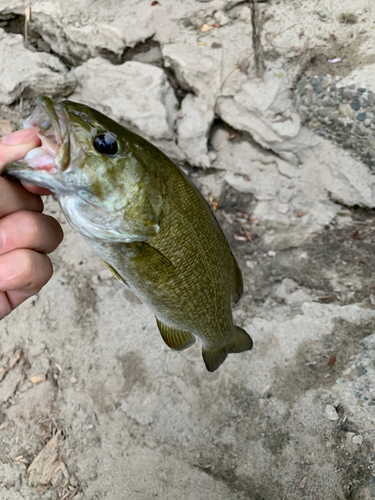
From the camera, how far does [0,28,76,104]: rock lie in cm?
271

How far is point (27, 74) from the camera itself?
2.74 m

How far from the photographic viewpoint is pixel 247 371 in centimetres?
225

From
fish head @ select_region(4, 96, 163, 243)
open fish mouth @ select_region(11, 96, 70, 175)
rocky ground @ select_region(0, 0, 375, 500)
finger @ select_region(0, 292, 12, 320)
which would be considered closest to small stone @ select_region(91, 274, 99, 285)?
rocky ground @ select_region(0, 0, 375, 500)

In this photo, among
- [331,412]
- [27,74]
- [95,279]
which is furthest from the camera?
[27,74]

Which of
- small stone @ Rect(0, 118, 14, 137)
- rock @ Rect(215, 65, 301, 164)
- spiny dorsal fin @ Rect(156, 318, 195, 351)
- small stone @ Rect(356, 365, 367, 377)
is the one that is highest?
rock @ Rect(215, 65, 301, 164)

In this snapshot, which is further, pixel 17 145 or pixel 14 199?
pixel 14 199

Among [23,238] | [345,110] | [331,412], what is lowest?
[331,412]

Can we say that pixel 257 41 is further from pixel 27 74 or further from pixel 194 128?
pixel 27 74

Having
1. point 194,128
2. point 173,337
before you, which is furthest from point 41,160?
point 194,128

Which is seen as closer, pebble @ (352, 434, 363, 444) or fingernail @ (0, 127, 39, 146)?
fingernail @ (0, 127, 39, 146)

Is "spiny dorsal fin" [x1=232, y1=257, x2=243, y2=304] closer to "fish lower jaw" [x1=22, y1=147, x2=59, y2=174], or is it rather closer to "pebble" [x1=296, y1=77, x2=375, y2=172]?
"fish lower jaw" [x1=22, y1=147, x2=59, y2=174]

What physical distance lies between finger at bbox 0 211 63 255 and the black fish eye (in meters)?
0.36

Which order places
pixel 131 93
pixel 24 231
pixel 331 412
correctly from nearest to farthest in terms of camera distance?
1. pixel 24 231
2. pixel 331 412
3. pixel 131 93

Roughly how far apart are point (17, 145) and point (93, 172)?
0.77 feet
